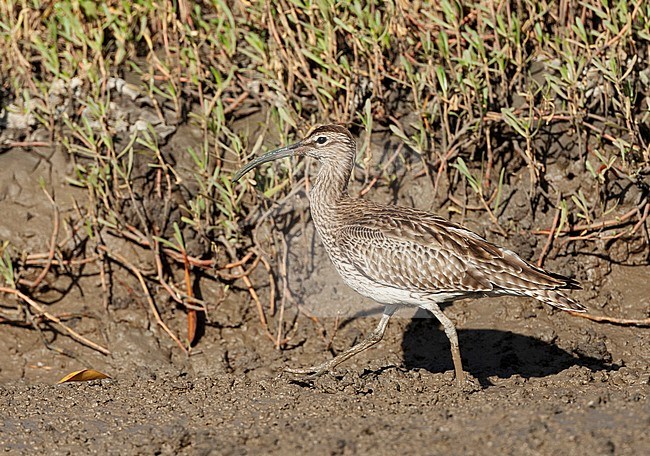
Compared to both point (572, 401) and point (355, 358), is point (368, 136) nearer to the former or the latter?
point (355, 358)

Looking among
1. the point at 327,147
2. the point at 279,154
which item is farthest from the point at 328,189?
the point at 279,154

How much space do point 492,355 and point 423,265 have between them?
1318 millimetres

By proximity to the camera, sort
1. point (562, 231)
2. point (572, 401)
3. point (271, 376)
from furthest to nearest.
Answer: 1. point (562, 231)
2. point (271, 376)
3. point (572, 401)

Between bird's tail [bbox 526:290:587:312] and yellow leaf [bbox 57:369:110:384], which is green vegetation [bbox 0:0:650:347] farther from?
bird's tail [bbox 526:290:587:312]

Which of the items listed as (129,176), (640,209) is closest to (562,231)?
(640,209)

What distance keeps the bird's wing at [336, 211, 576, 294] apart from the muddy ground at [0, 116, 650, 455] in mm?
606

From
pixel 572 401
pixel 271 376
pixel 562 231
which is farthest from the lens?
pixel 562 231

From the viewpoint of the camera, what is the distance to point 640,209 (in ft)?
25.5

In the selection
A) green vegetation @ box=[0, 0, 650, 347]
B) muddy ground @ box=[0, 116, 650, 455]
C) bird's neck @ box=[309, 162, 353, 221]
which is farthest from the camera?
green vegetation @ box=[0, 0, 650, 347]

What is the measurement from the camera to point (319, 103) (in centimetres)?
815

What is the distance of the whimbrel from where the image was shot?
6.47 metres

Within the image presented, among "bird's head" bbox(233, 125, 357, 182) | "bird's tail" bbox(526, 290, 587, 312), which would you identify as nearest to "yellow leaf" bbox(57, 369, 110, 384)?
"bird's head" bbox(233, 125, 357, 182)

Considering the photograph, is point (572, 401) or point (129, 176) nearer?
point (572, 401)

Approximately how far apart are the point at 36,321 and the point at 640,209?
15.7ft
